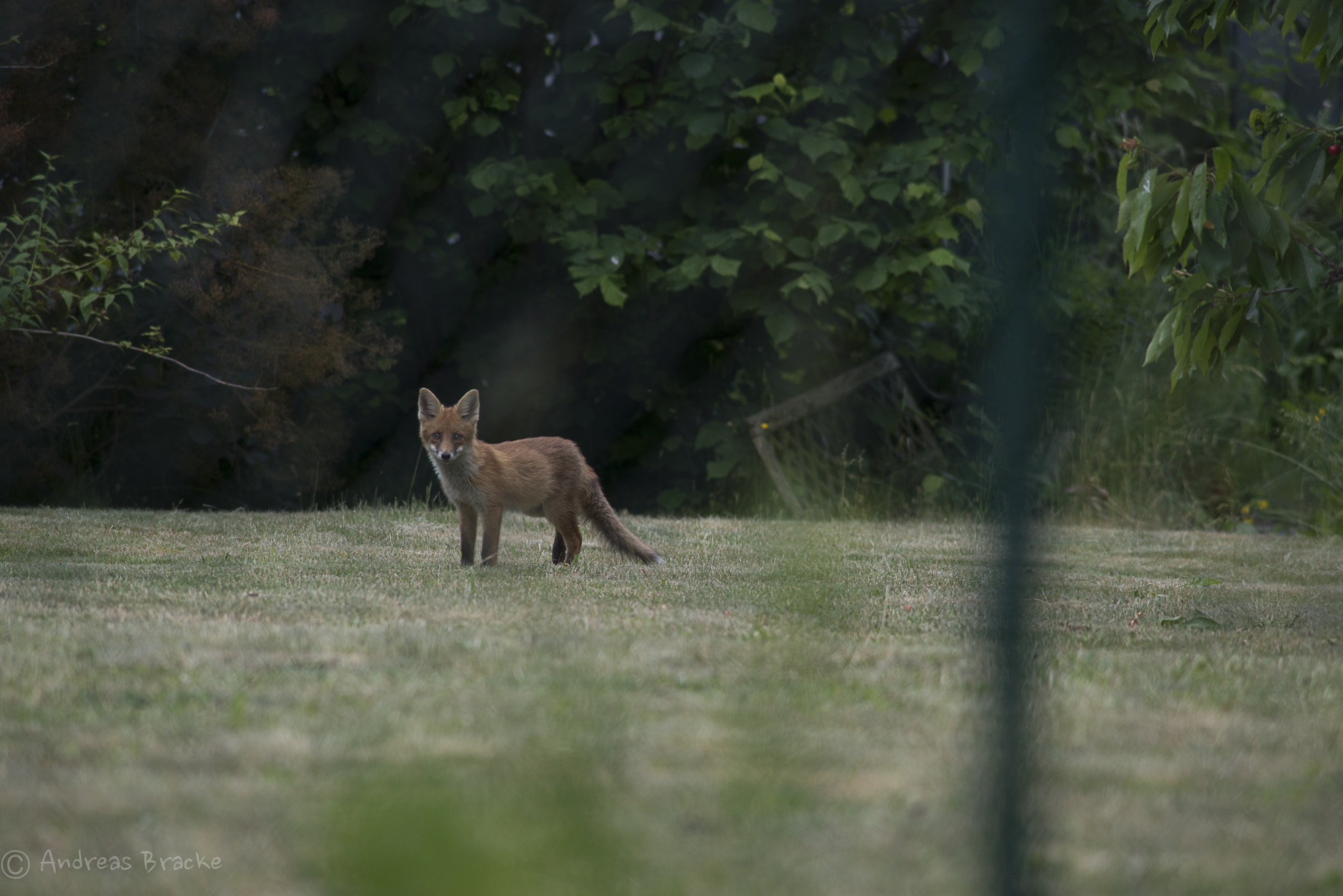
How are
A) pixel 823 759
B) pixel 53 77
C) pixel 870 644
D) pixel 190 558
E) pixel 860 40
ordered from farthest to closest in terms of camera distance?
pixel 860 40 < pixel 53 77 < pixel 190 558 < pixel 870 644 < pixel 823 759

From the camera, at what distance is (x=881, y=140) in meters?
8.02

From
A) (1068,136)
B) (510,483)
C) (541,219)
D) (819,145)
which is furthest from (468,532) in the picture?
(1068,136)

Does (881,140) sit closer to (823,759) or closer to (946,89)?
(946,89)

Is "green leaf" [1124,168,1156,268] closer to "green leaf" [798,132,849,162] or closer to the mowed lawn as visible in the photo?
the mowed lawn

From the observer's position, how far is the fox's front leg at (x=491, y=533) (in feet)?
15.5

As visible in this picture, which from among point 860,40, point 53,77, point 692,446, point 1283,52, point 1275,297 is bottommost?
point 692,446

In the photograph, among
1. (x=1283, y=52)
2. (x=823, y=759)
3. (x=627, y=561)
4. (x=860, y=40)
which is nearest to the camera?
(x=823, y=759)

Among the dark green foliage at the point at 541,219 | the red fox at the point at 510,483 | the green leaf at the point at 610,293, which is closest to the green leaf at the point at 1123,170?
the red fox at the point at 510,483

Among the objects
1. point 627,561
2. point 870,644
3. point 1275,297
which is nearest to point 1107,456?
point 1275,297

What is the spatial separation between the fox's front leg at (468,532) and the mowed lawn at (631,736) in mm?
592

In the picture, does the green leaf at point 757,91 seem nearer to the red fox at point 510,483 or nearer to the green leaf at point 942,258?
the green leaf at point 942,258

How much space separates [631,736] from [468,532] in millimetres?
2854

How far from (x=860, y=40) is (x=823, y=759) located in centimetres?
652

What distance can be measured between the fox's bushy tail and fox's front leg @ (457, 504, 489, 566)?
50cm
